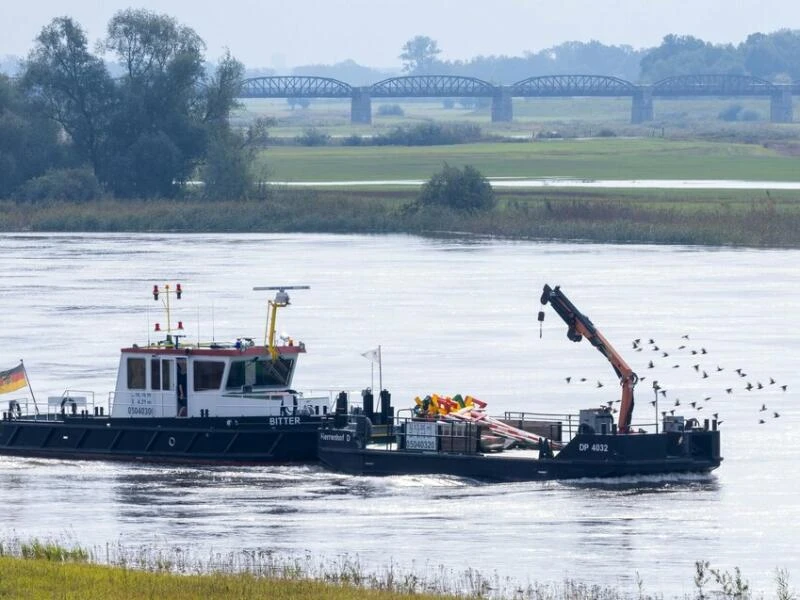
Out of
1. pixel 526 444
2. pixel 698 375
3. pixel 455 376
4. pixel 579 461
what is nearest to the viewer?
pixel 579 461

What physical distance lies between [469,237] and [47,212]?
1054 inches

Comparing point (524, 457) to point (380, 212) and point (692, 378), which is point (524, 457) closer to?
point (692, 378)

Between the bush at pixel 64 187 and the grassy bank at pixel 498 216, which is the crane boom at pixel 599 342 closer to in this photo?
the grassy bank at pixel 498 216

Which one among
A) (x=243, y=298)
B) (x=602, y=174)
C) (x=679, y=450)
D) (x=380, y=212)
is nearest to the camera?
A: (x=679, y=450)

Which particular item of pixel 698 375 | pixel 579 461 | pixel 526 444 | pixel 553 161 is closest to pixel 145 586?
pixel 579 461

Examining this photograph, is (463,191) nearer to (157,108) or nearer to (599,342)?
(157,108)

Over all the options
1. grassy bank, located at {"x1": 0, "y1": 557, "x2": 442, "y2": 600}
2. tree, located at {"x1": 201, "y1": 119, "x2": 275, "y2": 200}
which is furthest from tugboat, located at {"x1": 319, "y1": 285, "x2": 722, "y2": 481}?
tree, located at {"x1": 201, "y1": 119, "x2": 275, "y2": 200}

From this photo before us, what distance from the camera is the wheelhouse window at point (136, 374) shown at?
38.4m

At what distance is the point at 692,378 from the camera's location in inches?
1880

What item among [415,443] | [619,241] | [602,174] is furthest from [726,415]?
[602,174]

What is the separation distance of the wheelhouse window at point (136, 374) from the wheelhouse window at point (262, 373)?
1776 mm

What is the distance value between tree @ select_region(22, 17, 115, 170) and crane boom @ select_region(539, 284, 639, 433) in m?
88.5

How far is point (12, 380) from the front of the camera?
1555 inches

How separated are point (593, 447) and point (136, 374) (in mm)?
9588
